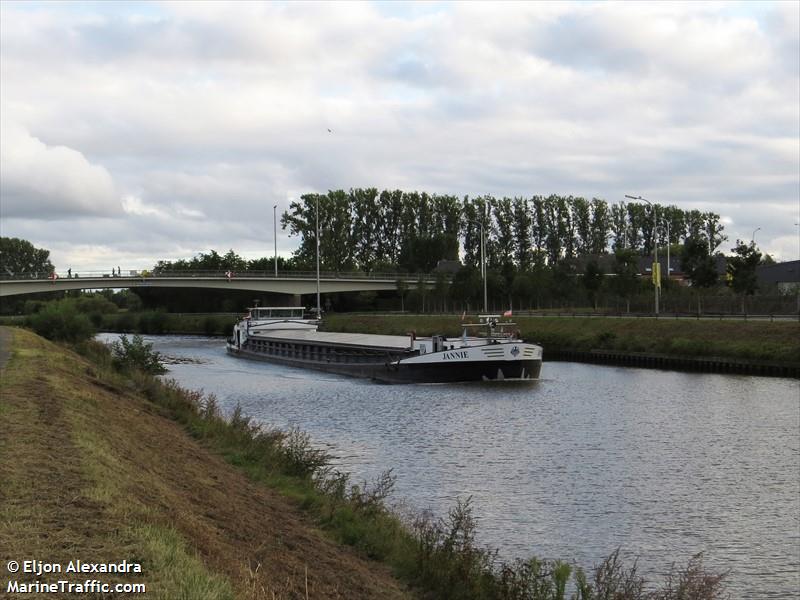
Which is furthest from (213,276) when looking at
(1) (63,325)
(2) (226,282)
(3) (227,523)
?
(3) (227,523)

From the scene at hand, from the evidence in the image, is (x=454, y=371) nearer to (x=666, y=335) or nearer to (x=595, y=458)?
(x=666, y=335)

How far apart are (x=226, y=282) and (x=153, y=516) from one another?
296 ft

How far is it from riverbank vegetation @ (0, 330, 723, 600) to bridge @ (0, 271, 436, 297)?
72130mm

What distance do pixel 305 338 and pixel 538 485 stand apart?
151 feet

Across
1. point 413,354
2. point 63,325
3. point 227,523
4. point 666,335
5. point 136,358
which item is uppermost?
point 63,325

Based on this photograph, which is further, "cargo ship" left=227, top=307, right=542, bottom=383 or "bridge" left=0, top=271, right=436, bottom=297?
"bridge" left=0, top=271, right=436, bottom=297

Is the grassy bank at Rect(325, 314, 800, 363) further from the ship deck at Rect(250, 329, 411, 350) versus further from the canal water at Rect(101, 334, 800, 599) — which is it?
the ship deck at Rect(250, 329, 411, 350)

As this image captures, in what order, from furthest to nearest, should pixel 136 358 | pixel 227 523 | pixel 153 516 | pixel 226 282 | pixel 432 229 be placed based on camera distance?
1. pixel 432 229
2. pixel 226 282
3. pixel 136 358
4. pixel 227 523
5. pixel 153 516

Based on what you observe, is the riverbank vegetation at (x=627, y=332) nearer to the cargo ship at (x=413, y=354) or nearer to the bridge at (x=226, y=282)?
the cargo ship at (x=413, y=354)

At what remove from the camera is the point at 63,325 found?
53219 mm

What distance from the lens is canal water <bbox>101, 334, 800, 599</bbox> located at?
16719 millimetres

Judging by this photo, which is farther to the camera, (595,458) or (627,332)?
(627,332)

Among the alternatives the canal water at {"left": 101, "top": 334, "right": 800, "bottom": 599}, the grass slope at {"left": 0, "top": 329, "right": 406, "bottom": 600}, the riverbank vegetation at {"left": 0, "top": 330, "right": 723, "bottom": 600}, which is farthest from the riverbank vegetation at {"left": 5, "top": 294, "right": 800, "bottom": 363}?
the grass slope at {"left": 0, "top": 329, "right": 406, "bottom": 600}

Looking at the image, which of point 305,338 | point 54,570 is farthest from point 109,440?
point 305,338
